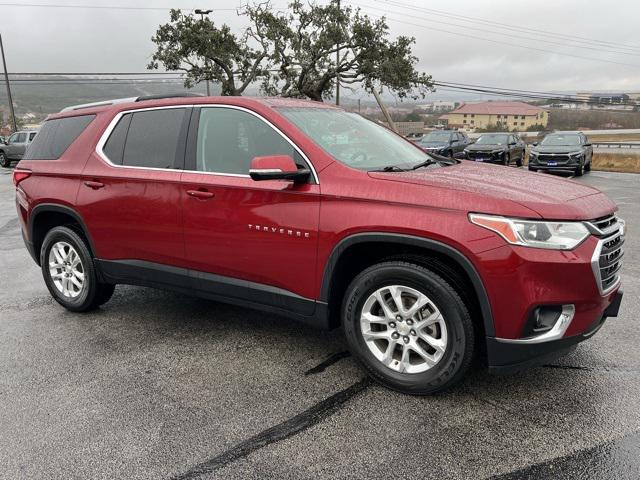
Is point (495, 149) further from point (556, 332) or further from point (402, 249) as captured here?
point (556, 332)

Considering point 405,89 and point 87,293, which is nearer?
point 87,293

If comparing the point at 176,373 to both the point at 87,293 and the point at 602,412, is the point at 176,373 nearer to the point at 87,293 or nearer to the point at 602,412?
the point at 87,293

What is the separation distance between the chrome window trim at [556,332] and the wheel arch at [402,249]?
0.51ft

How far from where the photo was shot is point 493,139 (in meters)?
21.8

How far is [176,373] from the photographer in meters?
3.40

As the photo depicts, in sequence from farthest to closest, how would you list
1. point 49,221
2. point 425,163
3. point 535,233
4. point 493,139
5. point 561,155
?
point 493,139 → point 561,155 → point 49,221 → point 425,163 → point 535,233

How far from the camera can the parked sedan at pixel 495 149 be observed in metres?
20.6

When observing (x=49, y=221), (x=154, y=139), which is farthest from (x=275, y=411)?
(x=49, y=221)

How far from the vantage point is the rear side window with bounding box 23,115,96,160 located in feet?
14.6

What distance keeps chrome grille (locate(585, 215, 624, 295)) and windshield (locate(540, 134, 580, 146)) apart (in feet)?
59.2

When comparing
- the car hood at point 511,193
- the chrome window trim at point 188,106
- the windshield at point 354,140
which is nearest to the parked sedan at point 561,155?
the windshield at point 354,140

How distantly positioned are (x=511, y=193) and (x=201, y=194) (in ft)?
6.60

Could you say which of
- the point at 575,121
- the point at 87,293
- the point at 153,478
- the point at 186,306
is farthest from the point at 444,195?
the point at 575,121

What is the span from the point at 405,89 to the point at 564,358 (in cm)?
3226
